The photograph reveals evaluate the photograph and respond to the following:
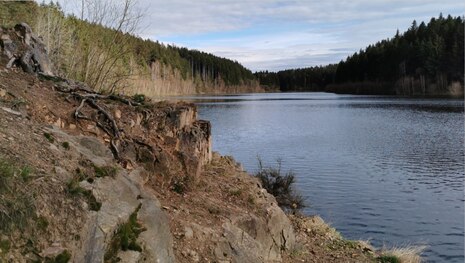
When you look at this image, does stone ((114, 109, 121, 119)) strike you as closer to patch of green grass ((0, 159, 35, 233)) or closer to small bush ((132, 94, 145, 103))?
small bush ((132, 94, 145, 103))

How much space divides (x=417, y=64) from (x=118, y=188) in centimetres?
9567

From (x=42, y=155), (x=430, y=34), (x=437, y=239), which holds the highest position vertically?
(x=430, y=34)

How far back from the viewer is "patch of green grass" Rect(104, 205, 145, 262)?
4.45 meters

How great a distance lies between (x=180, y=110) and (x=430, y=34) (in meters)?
99.7

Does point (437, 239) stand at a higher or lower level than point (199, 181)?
lower

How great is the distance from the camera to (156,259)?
4953mm

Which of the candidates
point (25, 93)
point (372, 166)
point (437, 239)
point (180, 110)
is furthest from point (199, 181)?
point (372, 166)

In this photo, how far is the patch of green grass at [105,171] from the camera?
5184 millimetres

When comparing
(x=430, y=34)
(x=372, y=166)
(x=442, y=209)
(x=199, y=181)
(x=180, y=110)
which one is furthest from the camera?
(x=430, y=34)

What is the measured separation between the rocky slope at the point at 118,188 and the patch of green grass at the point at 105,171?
0.05 feet

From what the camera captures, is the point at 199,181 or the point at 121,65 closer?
the point at 199,181

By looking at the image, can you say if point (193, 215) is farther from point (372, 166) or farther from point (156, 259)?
point (372, 166)

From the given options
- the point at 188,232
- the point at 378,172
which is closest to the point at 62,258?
the point at 188,232

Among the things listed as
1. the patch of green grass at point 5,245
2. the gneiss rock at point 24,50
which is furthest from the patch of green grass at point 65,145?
the gneiss rock at point 24,50
